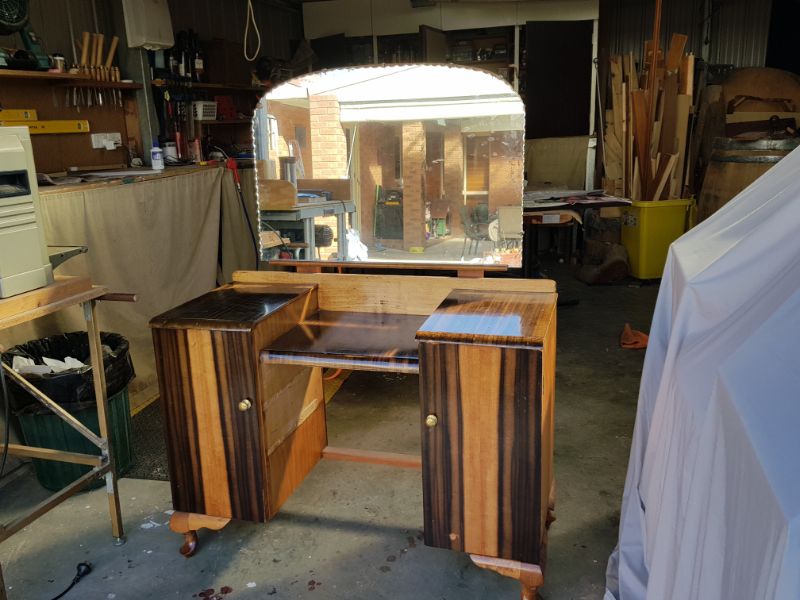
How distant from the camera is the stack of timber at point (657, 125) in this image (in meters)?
6.29

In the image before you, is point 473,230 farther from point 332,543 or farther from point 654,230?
point 654,230

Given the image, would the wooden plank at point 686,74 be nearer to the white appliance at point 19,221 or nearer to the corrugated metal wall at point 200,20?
the corrugated metal wall at point 200,20

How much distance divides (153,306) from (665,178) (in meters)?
4.80

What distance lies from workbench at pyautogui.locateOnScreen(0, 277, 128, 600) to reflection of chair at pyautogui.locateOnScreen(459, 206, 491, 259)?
1.19 m

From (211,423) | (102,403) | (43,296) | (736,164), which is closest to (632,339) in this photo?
(736,164)

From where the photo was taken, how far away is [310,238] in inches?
97.8

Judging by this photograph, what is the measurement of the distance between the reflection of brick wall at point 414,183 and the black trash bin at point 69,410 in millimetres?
1409

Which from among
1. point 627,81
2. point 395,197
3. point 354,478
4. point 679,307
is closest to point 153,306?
point 354,478

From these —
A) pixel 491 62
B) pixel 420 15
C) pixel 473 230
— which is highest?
pixel 420 15

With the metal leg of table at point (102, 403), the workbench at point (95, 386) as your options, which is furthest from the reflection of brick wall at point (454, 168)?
the metal leg of table at point (102, 403)

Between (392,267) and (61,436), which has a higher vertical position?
(392,267)

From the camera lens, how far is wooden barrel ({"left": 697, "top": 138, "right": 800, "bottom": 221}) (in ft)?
16.7

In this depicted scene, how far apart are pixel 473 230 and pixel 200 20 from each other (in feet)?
16.9

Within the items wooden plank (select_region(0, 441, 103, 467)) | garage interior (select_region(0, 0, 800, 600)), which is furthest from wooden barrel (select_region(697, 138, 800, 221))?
wooden plank (select_region(0, 441, 103, 467))
